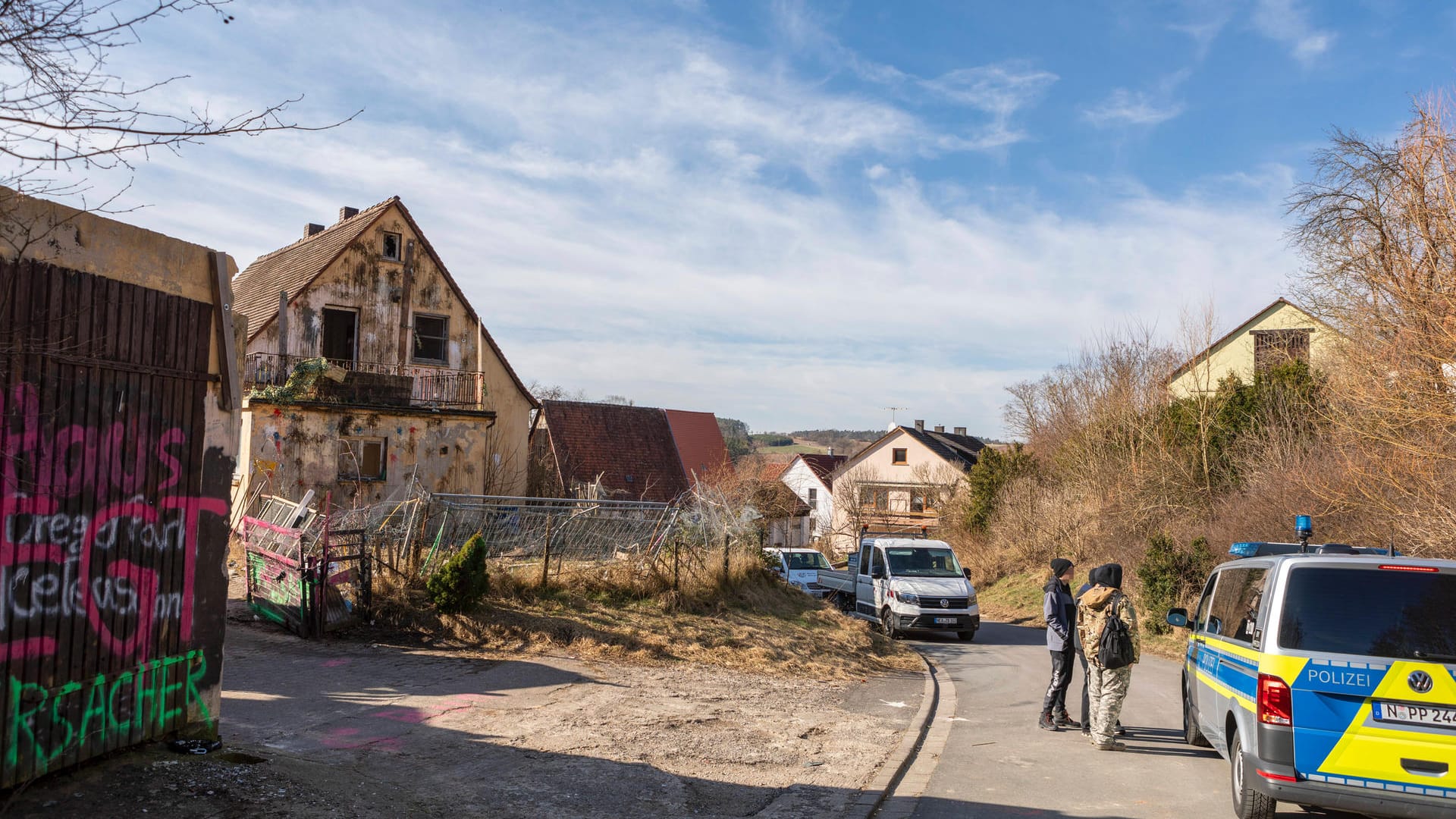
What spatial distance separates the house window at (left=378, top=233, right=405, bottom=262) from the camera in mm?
26125

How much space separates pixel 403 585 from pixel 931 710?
688cm

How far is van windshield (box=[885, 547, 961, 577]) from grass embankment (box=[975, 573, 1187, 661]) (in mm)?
1856

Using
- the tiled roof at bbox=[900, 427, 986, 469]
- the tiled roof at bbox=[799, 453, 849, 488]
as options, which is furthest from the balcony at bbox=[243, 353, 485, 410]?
the tiled roof at bbox=[799, 453, 849, 488]

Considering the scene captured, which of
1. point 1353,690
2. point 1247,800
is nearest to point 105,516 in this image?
point 1247,800

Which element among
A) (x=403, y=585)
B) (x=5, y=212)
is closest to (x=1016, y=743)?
(x=403, y=585)

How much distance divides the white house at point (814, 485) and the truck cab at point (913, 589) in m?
42.4

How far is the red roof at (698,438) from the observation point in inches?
1982

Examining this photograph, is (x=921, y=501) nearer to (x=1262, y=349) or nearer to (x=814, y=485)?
(x=814, y=485)

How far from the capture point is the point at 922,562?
20.1m

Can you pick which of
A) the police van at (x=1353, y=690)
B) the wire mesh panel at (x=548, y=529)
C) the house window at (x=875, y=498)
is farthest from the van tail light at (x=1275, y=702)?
the house window at (x=875, y=498)

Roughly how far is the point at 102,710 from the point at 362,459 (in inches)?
709

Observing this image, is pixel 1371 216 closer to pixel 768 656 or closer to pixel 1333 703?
pixel 768 656

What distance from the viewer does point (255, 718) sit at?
8250 millimetres

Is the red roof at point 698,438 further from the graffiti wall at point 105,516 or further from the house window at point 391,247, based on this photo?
the graffiti wall at point 105,516
